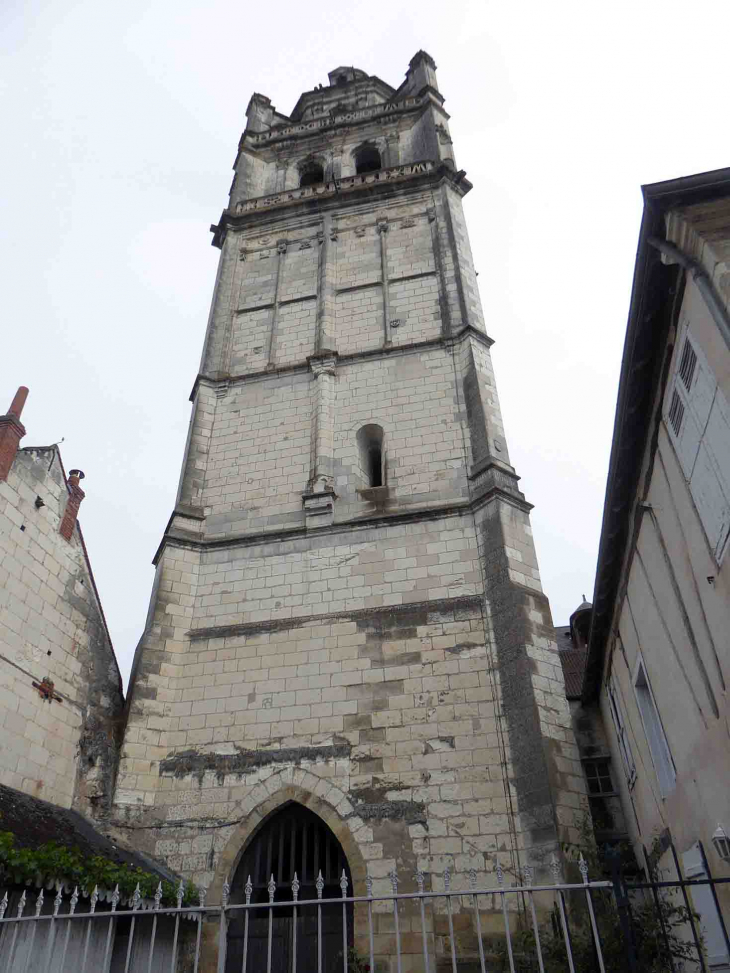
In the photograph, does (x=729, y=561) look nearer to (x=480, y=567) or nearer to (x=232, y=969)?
(x=480, y=567)

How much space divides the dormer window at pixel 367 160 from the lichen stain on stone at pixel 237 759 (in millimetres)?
16127

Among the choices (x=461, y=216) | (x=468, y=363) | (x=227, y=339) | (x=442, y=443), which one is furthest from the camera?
(x=461, y=216)

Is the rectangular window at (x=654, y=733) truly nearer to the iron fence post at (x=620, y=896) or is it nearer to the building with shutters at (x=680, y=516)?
the building with shutters at (x=680, y=516)

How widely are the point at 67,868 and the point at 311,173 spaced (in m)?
18.3

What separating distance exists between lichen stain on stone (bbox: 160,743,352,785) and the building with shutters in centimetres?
372

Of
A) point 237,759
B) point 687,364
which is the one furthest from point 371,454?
point 687,364

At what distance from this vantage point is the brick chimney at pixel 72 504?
34.7 feet

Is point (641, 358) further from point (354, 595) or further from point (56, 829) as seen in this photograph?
point (56, 829)

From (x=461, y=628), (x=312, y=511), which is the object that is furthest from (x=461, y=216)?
(x=461, y=628)

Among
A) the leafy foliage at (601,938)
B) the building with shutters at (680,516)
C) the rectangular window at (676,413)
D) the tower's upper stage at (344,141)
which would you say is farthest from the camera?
the tower's upper stage at (344,141)

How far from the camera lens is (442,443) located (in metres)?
12.4

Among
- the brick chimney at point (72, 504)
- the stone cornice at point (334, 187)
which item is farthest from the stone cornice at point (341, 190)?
the brick chimney at point (72, 504)

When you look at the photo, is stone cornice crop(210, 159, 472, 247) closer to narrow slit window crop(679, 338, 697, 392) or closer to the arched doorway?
narrow slit window crop(679, 338, 697, 392)

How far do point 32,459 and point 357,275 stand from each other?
8.26 m
